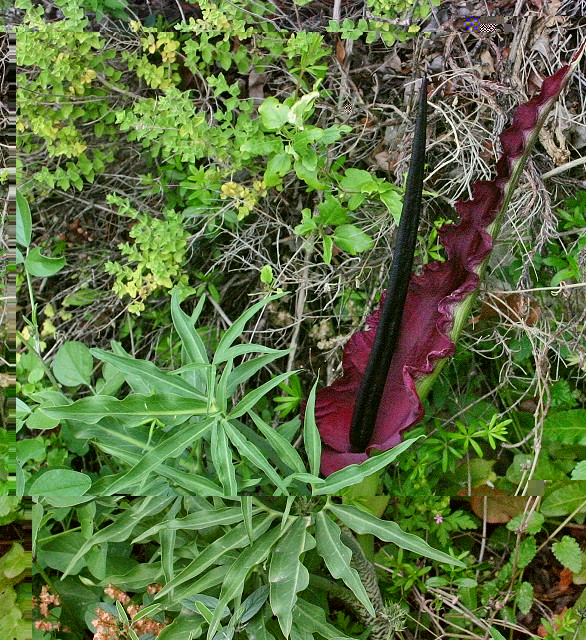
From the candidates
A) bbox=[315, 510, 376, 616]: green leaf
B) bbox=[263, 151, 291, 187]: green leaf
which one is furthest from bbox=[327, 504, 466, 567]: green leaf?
bbox=[263, 151, 291, 187]: green leaf

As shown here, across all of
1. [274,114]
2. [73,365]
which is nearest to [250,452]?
[73,365]

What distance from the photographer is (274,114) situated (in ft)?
3.24

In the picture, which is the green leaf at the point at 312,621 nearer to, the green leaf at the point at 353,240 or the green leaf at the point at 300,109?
the green leaf at the point at 353,240

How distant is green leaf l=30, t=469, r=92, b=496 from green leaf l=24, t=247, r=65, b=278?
0.89 feet

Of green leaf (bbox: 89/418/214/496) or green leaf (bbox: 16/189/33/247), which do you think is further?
green leaf (bbox: 16/189/33/247)

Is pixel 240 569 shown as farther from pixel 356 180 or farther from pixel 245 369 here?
pixel 356 180

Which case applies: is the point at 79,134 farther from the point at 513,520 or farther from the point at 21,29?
Answer: the point at 513,520

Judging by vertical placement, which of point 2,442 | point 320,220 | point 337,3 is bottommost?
point 2,442

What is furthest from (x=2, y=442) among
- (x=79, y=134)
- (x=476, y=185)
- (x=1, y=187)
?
(x=476, y=185)

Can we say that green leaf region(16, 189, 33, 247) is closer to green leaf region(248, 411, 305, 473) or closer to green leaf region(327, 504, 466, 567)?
green leaf region(248, 411, 305, 473)

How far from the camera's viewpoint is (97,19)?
1.10 metres

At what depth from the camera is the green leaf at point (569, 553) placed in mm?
1001

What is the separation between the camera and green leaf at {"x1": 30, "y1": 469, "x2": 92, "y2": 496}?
2.90 feet

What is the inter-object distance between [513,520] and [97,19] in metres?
0.98
